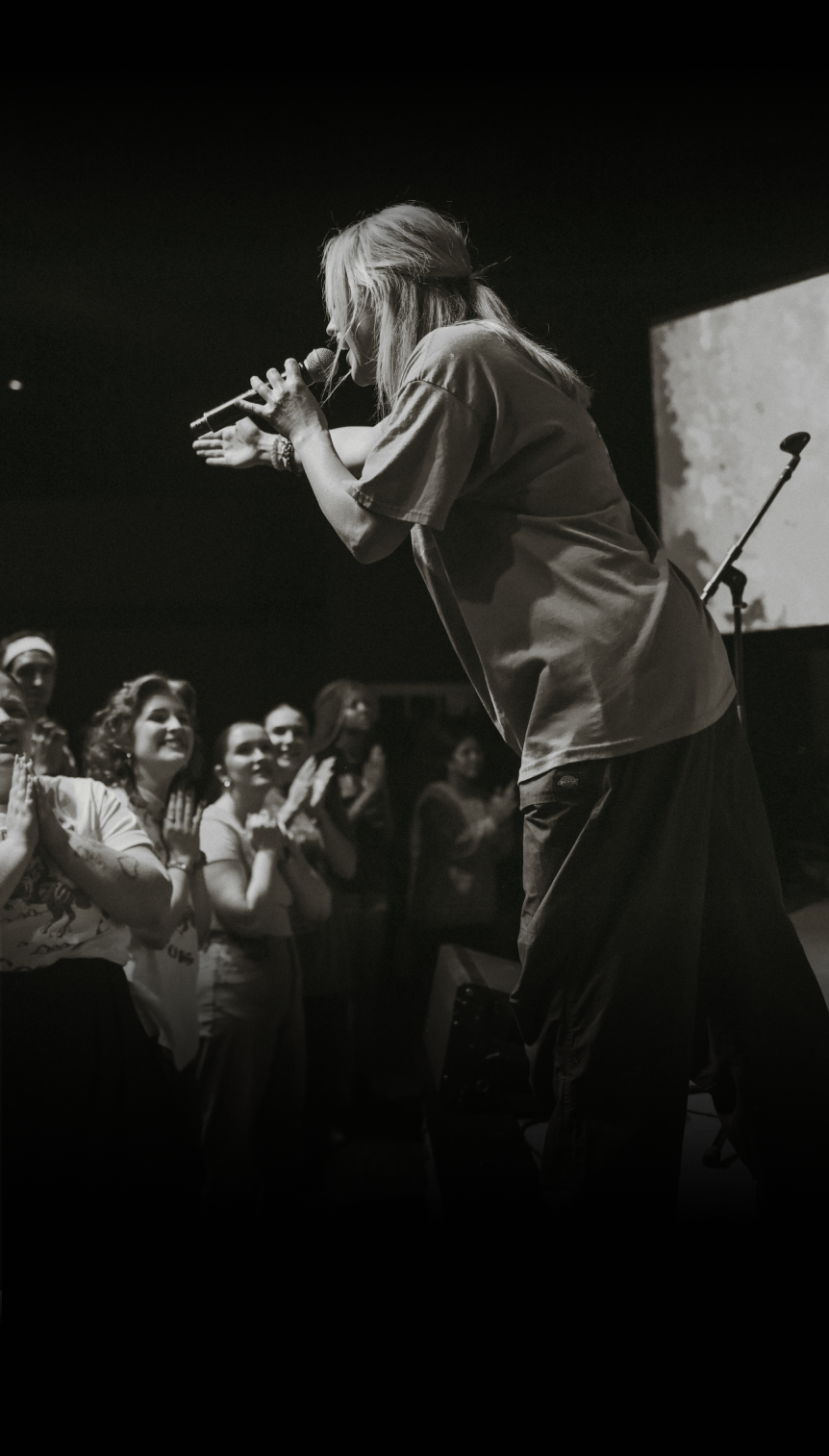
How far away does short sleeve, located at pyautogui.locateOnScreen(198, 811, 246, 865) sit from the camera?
1980 millimetres

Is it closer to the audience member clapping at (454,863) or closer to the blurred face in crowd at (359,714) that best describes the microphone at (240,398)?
the blurred face in crowd at (359,714)

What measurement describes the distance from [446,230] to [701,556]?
0.78 meters

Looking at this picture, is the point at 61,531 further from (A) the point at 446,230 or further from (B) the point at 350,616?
(A) the point at 446,230

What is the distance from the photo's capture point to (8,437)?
2.03 meters

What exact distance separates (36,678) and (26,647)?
0.06 meters

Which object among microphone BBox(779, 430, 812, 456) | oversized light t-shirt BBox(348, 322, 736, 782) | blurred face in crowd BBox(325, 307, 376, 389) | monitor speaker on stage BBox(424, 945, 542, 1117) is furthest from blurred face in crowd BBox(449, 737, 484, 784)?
microphone BBox(779, 430, 812, 456)

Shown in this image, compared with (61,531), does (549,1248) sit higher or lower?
lower

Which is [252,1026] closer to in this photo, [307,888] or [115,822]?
[307,888]

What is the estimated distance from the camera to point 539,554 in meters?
1.88

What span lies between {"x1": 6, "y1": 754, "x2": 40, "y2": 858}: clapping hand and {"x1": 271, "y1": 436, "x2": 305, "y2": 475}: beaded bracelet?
72 centimetres

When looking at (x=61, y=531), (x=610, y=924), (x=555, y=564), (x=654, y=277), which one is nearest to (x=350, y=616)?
(x=555, y=564)

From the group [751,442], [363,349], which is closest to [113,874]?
[363,349]

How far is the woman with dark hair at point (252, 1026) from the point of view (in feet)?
6.43

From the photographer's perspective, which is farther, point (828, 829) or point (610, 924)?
point (828, 829)
